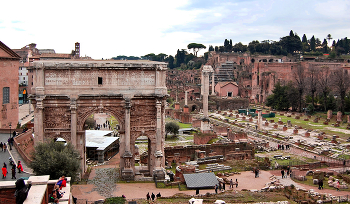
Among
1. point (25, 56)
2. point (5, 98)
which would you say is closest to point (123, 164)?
point (5, 98)

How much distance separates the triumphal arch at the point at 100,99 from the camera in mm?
18188

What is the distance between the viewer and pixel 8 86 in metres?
28.6

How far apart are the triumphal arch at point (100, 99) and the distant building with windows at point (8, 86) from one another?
12.0m

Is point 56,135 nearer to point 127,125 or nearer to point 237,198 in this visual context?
point 127,125

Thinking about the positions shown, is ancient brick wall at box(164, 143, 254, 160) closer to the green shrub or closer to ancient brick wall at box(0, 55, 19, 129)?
the green shrub

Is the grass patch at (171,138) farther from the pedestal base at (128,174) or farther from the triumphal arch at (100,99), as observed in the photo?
the pedestal base at (128,174)

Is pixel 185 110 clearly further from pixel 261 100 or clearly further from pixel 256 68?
pixel 256 68

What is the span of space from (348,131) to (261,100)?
38.0 m

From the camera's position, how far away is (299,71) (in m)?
59.7

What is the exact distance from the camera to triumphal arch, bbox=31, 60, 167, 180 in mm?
18188

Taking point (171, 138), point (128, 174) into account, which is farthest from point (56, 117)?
point (171, 138)

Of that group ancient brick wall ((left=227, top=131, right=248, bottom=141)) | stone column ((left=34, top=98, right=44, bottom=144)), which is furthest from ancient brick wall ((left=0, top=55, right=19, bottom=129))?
ancient brick wall ((left=227, top=131, right=248, bottom=141))

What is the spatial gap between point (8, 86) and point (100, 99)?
14.3 meters

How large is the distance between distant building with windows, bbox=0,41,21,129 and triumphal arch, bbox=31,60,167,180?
12.0 meters
